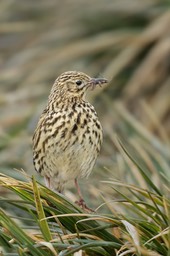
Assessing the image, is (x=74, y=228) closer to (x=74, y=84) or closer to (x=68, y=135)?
(x=68, y=135)

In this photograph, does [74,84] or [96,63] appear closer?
[74,84]

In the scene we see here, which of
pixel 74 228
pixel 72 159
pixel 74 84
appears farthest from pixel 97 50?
pixel 74 228

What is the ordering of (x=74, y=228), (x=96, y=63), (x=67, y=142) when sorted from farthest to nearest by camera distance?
(x=96, y=63) < (x=67, y=142) < (x=74, y=228)

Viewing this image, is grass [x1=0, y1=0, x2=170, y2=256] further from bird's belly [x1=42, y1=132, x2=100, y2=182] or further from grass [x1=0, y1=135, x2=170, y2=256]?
grass [x1=0, y1=135, x2=170, y2=256]

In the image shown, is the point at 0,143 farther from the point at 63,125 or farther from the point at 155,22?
the point at 155,22

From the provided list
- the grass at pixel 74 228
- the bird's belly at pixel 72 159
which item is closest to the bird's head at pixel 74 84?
the bird's belly at pixel 72 159

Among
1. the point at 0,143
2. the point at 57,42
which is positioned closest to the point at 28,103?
the point at 57,42

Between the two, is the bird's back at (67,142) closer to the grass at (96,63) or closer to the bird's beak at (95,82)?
the bird's beak at (95,82)
